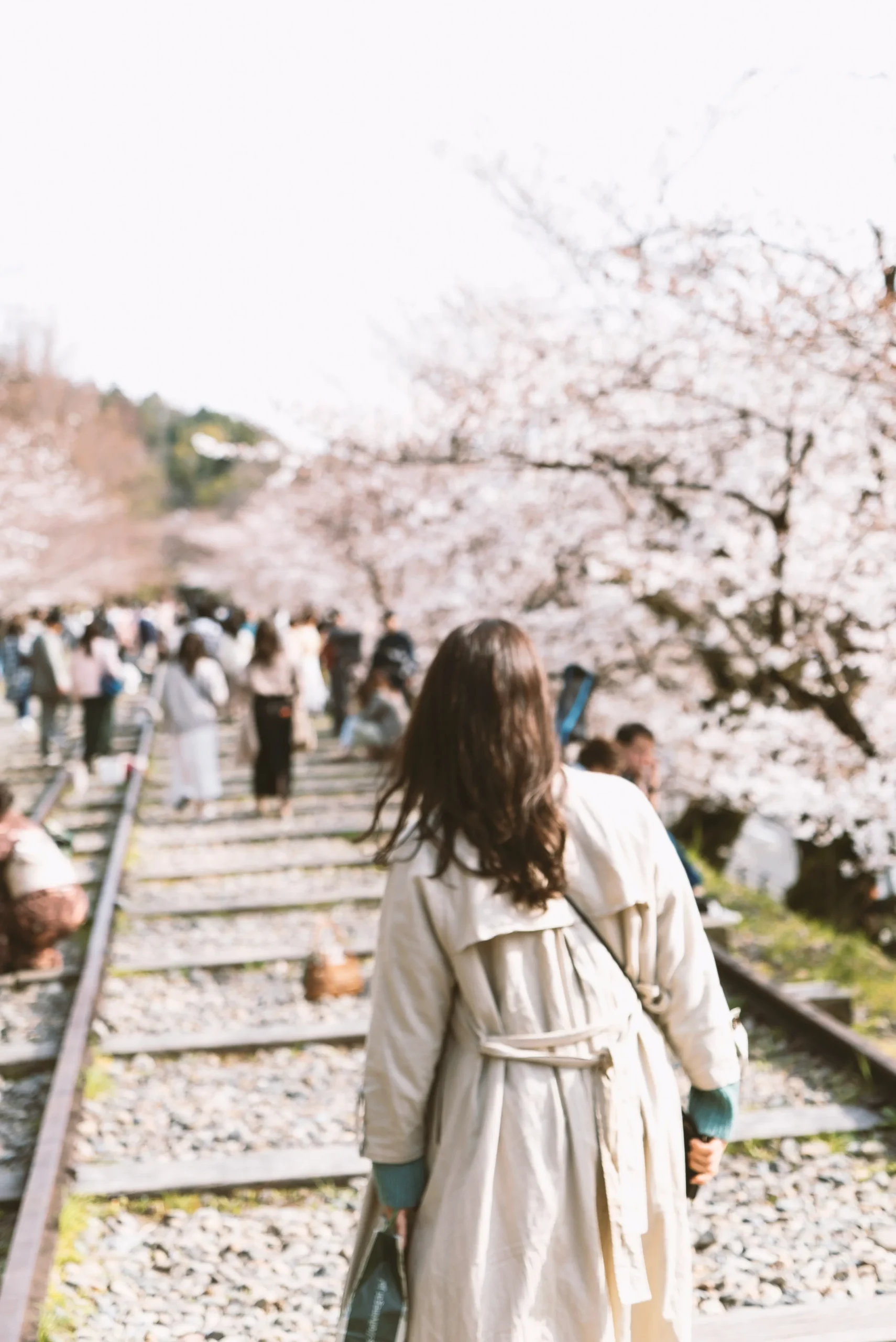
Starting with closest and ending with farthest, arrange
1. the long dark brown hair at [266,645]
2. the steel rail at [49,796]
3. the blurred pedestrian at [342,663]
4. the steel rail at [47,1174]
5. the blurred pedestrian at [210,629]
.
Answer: the steel rail at [47,1174] < the long dark brown hair at [266,645] < the steel rail at [49,796] < the blurred pedestrian at [342,663] < the blurred pedestrian at [210,629]

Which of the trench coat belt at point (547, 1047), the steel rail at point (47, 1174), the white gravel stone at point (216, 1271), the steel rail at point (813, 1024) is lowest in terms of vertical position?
the white gravel stone at point (216, 1271)

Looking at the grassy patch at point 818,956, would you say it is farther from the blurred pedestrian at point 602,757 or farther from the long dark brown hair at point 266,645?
the long dark brown hair at point 266,645

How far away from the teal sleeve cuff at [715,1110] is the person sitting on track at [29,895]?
16.9 ft

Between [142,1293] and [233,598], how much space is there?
146ft

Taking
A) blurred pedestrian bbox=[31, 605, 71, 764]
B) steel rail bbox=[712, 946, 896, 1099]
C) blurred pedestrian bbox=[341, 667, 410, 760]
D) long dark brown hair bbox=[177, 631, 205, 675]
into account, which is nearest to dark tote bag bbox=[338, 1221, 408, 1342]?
steel rail bbox=[712, 946, 896, 1099]

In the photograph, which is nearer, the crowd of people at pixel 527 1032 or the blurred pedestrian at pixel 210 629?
the crowd of people at pixel 527 1032

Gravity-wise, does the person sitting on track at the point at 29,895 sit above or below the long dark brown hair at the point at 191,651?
below

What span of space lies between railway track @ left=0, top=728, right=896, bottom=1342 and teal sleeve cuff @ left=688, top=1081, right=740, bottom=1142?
3.88ft

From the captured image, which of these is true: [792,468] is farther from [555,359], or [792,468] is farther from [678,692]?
[678,692]


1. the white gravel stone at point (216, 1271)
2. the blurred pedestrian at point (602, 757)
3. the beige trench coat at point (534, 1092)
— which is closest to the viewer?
the beige trench coat at point (534, 1092)

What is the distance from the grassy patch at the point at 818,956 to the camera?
612 cm

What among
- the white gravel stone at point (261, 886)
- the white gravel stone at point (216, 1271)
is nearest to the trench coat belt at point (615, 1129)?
A: the white gravel stone at point (216, 1271)

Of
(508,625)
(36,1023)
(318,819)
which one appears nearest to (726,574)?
(318,819)

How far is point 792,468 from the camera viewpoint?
820cm
